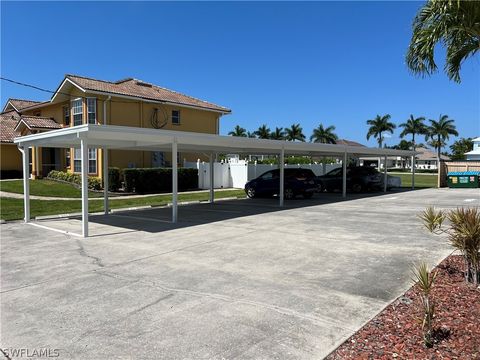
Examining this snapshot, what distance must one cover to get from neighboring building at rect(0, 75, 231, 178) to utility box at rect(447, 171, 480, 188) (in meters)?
17.5

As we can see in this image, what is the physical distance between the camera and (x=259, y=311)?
Result: 15.9 ft

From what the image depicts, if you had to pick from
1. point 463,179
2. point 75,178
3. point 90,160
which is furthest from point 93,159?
point 463,179

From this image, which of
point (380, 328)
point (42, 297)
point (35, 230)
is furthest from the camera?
point (35, 230)

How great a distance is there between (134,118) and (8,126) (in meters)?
13.2

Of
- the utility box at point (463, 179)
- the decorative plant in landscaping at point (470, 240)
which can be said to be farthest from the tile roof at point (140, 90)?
the decorative plant in landscaping at point (470, 240)

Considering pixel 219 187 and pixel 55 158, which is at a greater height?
pixel 55 158

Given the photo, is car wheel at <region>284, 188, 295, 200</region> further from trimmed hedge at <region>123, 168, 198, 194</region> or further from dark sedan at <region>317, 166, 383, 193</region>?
trimmed hedge at <region>123, 168, 198, 194</region>

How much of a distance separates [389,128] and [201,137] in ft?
236

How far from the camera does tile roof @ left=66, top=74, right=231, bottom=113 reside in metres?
24.4

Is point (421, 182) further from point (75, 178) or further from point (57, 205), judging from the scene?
point (57, 205)

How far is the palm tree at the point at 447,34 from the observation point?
7152mm

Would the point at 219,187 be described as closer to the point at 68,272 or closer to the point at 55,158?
the point at 55,158

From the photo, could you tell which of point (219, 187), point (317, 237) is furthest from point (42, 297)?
point (219, 187)

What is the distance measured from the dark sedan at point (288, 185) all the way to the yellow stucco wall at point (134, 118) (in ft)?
29.0
